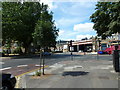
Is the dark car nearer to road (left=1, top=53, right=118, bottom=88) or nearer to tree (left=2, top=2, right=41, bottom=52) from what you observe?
road (left=1, top=53, right=118, bottom=88)

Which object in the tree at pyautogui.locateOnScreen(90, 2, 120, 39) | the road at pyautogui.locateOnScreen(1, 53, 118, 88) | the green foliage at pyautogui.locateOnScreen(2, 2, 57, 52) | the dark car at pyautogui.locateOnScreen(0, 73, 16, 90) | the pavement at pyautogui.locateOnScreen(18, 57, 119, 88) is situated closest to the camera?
the dark car at pyautogui.locateOnScreen(0, 73, 16, 90)

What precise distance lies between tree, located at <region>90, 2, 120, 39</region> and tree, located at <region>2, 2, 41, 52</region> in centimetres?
1889

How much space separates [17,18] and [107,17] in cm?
2244

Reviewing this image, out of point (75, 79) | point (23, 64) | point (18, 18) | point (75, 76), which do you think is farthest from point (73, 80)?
point (18, 18)

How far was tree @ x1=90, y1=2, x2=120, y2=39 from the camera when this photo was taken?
1212cm

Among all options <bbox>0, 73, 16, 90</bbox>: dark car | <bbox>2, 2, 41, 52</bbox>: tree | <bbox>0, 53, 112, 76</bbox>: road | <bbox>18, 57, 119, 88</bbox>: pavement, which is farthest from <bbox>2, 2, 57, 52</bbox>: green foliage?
<bbox>0, 73, 16, 90</bbox>: dark car

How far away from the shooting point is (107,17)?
576 inches

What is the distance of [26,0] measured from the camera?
123 ft

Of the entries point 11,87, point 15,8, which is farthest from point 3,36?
point 11,87

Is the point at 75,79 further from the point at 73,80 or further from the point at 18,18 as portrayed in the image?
the point at 18,18

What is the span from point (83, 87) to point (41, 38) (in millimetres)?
4994

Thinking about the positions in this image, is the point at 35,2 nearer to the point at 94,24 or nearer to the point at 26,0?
the point at 26,0

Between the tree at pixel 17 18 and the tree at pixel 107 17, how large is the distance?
18.9m

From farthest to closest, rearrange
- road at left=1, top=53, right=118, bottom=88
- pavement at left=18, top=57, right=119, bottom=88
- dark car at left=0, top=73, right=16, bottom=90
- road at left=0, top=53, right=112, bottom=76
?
road at left=0, top=53, right=112, bottom=76, road at left=1, top=53, right=118, bottom=88, pavement at left=18, top=57, right=119, bottom=88, dark car at left=0, top=73, right=16, bottom=90
